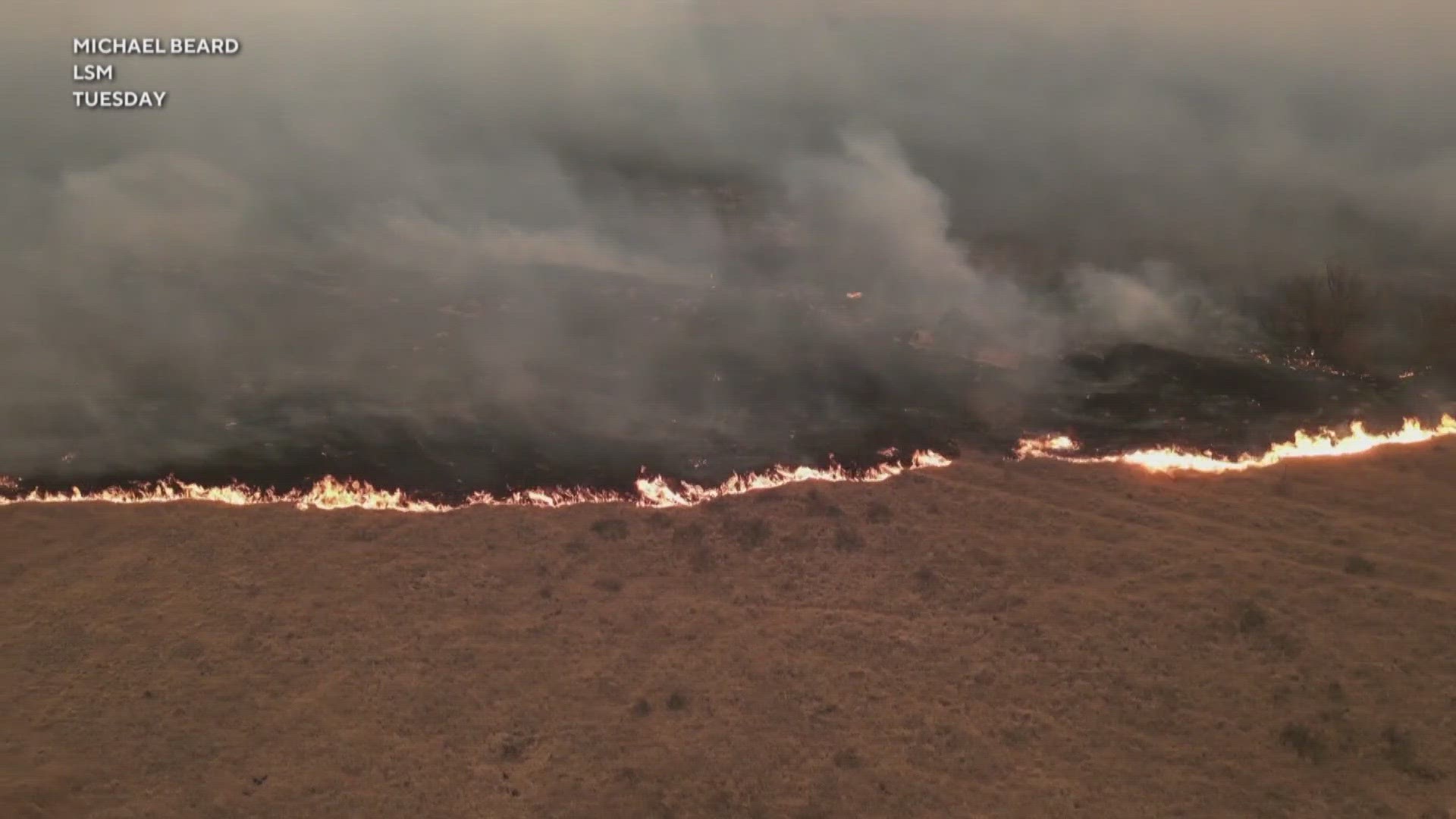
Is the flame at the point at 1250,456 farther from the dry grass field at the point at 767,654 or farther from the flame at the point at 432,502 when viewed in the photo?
the flame at the point at 432,502

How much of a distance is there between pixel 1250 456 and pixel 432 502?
69.3 feet

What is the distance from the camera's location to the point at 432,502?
81.8 feet

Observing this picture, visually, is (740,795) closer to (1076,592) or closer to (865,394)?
(1076,592)

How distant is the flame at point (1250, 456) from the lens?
2566 cm

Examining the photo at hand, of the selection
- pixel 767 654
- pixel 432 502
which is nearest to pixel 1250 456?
pixel 767 654

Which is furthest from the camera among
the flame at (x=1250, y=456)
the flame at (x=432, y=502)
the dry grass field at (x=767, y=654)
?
the flame at (x=1250, y=456)

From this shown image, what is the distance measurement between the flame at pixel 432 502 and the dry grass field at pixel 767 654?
21.8 inches

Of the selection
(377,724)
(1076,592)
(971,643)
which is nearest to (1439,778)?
(1076,592)

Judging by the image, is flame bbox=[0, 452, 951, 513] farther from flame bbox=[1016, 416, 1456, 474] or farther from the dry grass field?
flame bbox=[1016, 416, 1456, 474]

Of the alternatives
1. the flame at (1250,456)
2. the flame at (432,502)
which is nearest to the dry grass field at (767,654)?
the flame at (432,502)

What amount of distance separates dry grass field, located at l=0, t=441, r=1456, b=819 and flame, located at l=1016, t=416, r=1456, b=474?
0.69 meters

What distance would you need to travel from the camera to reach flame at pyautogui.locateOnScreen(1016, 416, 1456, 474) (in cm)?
2566

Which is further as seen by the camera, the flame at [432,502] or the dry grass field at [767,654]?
the flame at [432,502]

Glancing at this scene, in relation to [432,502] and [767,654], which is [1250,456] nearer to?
[767,654]
